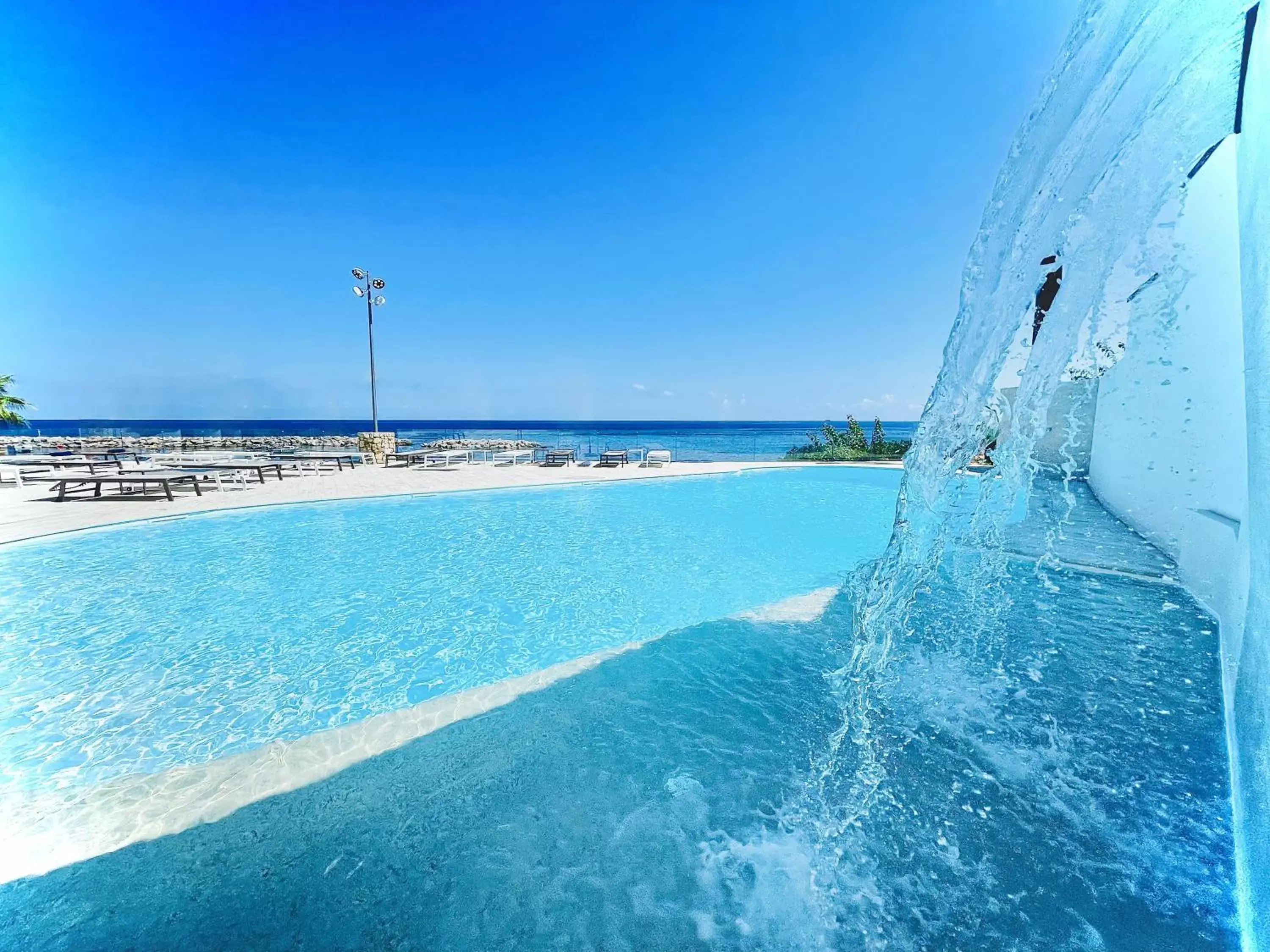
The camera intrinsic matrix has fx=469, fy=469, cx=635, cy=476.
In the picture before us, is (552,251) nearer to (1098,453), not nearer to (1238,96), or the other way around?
(1098,453)

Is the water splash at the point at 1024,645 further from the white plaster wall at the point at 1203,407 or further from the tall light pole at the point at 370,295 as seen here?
the tall light pole at the point at 370,295

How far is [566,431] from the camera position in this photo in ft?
211

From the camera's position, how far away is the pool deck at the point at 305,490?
810 cm

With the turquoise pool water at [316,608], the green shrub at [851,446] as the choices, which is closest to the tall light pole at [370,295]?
the turquoise pool water at [316,608]

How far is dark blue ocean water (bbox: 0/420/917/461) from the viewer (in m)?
28.1

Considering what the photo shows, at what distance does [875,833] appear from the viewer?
211cm

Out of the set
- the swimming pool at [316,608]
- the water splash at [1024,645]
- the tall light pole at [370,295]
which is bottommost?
the swimming pool at [316,608]

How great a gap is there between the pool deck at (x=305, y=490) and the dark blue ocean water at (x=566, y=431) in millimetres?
5612

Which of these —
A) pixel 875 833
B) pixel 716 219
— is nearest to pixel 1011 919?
pixel 875 833

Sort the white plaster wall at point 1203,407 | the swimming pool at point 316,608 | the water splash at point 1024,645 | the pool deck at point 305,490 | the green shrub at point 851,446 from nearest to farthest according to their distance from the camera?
the water splash at point 1024,645
the swimming pool at point 316,608
the white plaster wall at point 1203,407
the pool deck at point 305,490
the green shrub at point 851,446

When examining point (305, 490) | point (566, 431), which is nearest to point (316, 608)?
point (305, 490)

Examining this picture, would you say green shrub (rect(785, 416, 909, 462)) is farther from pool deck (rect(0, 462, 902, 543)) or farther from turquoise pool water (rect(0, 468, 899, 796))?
turquoise pool water (rect(0, 468, 899, 796))

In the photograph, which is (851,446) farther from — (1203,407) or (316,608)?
(316,608)

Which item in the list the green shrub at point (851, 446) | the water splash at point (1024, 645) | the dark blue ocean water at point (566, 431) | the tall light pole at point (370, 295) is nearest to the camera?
the water splash at point (1024, 645)
